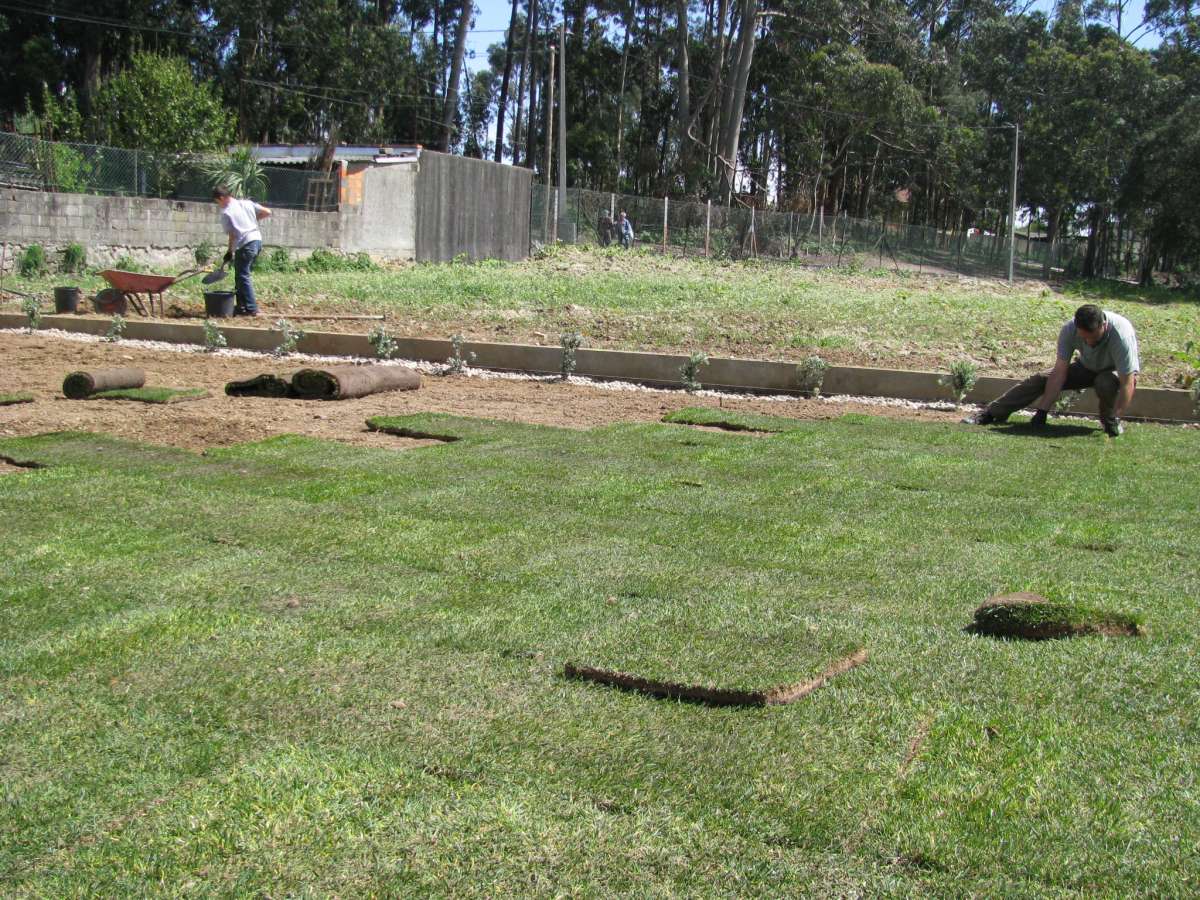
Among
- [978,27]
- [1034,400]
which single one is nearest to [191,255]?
[1034,400]

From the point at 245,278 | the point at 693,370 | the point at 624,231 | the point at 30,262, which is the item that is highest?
the point at 624,231

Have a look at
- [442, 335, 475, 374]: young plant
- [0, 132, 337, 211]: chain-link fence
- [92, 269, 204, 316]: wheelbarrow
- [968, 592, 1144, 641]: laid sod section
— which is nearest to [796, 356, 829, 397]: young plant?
[442, 335, 475, 374]: young plant

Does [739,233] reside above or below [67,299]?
above

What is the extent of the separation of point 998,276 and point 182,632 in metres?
43.5

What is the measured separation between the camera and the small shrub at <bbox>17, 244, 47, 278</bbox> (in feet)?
59.8

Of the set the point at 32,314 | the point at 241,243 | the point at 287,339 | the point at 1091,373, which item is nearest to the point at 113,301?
the point at 32,314

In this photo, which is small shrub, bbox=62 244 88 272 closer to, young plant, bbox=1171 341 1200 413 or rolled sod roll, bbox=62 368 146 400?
rolled sod roll, bbox=62 368 146 400

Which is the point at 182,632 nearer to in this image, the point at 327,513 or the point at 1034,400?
the point at 327,513

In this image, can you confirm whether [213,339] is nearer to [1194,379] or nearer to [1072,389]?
[1072,389]

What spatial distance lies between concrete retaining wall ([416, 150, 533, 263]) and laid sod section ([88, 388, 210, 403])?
16857 millimetres

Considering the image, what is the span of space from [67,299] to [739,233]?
23.6 metres

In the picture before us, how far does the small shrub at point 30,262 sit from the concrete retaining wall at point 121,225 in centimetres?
19

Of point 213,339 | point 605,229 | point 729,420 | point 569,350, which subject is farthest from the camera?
point 605,229

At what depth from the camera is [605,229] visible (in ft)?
110
